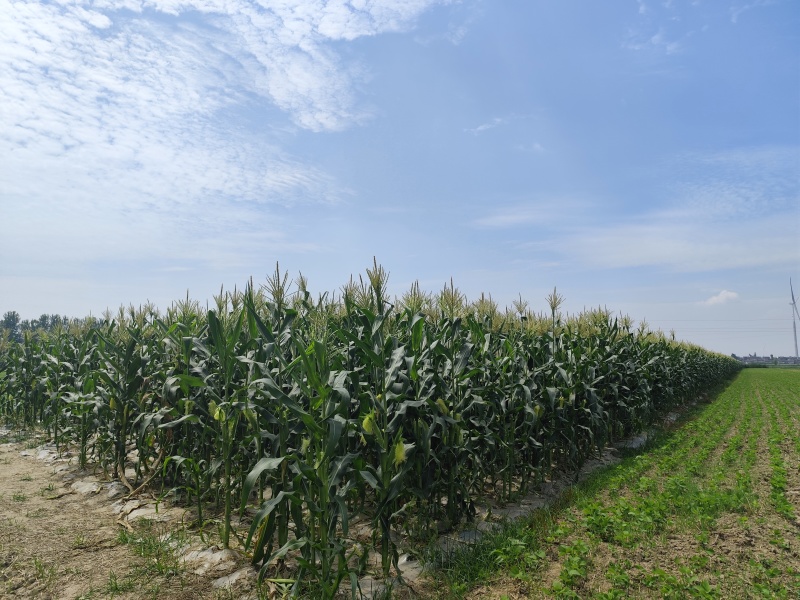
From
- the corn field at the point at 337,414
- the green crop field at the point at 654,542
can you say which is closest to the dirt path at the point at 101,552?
the corn field at the point at 337,414

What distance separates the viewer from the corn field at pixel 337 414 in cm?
399

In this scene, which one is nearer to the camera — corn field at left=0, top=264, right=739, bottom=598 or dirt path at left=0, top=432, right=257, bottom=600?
corn field at left=0, top=264, right=739, bottom=598

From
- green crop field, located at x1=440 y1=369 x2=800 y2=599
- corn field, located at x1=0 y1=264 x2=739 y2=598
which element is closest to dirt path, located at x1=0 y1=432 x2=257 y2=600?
corn field, located at x1=0 y1=264 x2=739 y2=598

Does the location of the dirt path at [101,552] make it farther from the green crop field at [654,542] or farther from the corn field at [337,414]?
the green crop field at [654,542]

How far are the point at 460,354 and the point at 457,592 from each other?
93.4 inches

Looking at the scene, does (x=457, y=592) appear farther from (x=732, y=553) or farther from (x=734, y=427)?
(x=734, y=427)

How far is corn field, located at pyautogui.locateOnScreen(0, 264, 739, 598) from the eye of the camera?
3988mm

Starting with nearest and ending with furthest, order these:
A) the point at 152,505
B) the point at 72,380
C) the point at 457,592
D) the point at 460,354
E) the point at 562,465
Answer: the point at 457,592
the point at 460,354
the point at 152,505
the point at 562,465
the point at 72,380

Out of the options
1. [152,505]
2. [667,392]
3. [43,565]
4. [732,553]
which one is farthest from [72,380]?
[667,392]

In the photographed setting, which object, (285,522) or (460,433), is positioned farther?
(460,433)

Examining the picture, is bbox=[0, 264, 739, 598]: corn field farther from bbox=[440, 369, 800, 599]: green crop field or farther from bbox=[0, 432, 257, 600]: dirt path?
bbox=[440, 369, 800, 599]: green crop field

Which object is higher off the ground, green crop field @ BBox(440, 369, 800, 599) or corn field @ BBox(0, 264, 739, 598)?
corn field @ BBox(0, 264, 739, 598)

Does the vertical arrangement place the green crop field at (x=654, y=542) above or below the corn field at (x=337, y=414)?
below

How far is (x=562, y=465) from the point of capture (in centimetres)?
821
